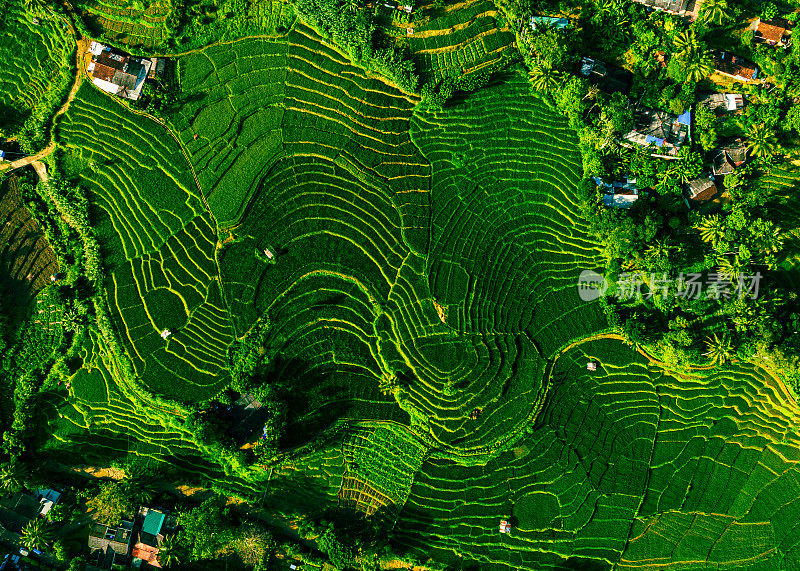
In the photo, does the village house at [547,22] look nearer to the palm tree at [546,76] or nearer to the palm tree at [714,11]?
the palm tree at [546,76]

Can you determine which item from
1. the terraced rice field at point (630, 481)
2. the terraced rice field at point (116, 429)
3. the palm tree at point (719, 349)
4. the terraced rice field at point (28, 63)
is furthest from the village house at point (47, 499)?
the palm tree at point (719, 349)

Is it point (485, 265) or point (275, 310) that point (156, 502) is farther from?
point (485, 265)

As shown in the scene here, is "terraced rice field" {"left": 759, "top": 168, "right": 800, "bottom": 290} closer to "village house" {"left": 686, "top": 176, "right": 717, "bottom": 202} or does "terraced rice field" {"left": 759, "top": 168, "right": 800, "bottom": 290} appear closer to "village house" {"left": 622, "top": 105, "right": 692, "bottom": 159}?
"village house" {"left": 686, "top": 176, "right": 717, "bottom": 202}

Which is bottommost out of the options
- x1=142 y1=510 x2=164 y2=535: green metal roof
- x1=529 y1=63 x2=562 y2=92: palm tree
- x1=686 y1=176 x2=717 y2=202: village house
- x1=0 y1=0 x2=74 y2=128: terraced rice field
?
x1=142 y1=510 x2=164 y2=535: green metal roof

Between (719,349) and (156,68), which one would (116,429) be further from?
(719,349)

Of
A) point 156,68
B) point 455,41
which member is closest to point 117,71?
point 156,68

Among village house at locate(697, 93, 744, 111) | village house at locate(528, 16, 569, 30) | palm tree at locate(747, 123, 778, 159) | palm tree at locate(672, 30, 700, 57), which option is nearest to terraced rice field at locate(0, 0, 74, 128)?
village house at locate(528, 16, 569, 30)
